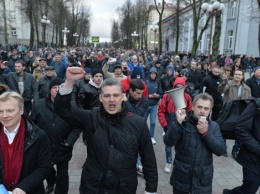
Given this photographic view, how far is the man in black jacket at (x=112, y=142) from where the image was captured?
7.68 feet

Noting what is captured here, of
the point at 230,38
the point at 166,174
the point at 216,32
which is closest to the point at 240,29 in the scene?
the point at 230,38

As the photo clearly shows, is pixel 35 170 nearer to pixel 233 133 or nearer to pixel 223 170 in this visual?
pixel 233 133

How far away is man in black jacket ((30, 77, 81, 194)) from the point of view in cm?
364

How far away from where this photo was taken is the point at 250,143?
316 cm

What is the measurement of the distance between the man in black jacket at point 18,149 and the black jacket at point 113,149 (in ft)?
1.22

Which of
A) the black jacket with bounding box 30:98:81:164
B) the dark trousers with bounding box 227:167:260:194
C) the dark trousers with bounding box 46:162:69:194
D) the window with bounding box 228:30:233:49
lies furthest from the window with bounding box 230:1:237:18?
the dark trousers with bounding box 46:162:69:194

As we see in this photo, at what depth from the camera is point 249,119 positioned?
3.17m

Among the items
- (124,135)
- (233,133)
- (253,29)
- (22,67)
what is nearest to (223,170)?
(233,133)

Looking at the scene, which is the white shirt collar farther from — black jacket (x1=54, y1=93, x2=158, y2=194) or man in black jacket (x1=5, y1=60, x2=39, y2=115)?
man in black jacket (x1=5, y1=60, x2=39, y2=115)

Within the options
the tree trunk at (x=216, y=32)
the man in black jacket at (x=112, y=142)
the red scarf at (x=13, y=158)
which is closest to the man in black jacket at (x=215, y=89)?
the man in black jacket at (x=112, y=142)

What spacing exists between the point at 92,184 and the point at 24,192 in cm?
60

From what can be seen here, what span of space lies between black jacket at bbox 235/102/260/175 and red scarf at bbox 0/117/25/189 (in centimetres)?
246

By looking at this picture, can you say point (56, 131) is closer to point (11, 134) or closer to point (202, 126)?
point (11, 134)

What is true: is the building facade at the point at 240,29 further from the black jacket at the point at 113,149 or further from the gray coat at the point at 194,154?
the black jacket at the point at 113,149
